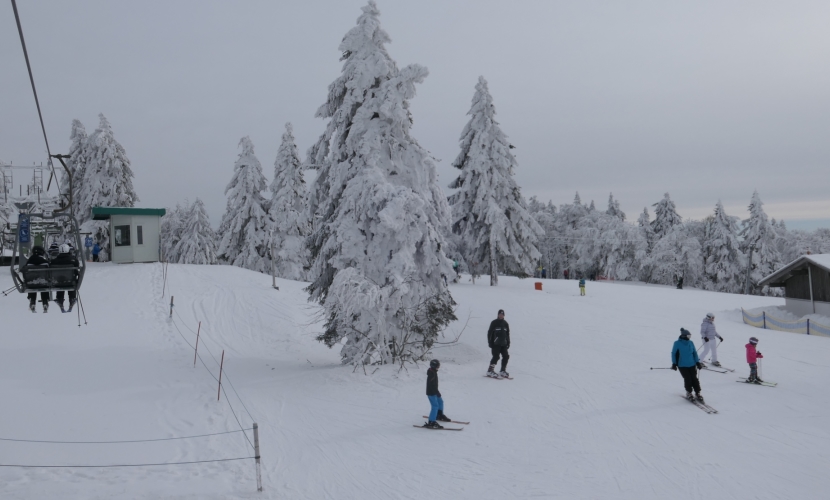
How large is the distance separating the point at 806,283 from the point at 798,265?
0.98 m

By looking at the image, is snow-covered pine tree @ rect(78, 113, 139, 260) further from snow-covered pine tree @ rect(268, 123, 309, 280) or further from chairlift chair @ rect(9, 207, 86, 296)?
chairlift chair @ rect(9, 207, 86, 296)

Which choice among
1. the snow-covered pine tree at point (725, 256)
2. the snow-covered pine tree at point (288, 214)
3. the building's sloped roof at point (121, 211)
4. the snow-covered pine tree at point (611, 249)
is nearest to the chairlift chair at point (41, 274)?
the building's sloped roof at point (121, 211)

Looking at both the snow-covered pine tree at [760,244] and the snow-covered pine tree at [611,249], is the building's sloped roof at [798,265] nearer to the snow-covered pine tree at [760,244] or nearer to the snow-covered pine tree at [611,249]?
the snow-covered pine tree at [760,244]

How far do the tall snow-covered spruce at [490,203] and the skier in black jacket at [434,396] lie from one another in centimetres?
2326

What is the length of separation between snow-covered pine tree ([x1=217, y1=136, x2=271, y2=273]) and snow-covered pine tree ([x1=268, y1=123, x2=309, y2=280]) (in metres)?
0.93

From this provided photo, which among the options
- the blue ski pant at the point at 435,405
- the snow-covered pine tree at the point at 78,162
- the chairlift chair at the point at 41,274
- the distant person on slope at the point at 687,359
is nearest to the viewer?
the blue ski pant at the point at 435,405

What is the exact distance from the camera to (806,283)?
26516 mm

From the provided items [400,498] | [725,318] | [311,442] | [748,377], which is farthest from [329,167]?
[725,318]

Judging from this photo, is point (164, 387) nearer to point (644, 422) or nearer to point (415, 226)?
point (415, 226)

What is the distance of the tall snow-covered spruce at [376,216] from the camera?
14984 mm

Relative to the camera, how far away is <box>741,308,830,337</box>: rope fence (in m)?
21.8

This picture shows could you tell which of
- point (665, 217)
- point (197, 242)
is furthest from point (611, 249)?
point (197, 242)

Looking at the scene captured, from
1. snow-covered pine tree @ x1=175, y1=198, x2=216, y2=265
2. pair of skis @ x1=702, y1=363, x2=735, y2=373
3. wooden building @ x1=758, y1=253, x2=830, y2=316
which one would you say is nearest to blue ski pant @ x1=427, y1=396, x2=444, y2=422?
pair of skis @ x1=702, y1=363, x2=735, y2=373

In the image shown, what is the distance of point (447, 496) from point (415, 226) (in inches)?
328
